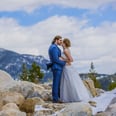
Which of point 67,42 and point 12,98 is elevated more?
point 67,42

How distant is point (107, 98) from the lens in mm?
17734

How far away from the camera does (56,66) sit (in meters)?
17.1

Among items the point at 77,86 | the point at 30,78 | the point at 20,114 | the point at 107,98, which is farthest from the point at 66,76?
the point at 30,78

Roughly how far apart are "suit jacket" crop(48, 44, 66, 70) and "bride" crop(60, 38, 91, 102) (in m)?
0.22

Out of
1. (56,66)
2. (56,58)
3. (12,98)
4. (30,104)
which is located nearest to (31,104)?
(30,104)

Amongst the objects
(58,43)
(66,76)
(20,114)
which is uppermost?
(58,43)

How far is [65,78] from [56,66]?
71cm

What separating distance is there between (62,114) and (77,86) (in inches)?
174

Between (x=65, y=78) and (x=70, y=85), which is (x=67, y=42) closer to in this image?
(x=65, y=78)

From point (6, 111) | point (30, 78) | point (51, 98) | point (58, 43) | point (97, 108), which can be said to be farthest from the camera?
point (30, 78)

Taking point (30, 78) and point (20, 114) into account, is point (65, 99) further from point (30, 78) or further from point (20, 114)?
point (30, 78)

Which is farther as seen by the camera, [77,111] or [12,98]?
[12,98]

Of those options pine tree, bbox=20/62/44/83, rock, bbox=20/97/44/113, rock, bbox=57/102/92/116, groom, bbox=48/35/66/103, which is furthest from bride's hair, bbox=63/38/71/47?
pine tree, bbox=20/62/44/83

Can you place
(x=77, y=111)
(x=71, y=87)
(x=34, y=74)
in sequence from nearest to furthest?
(x=77, y=111)
(x=71, y=87)
(x=34, y=74)
